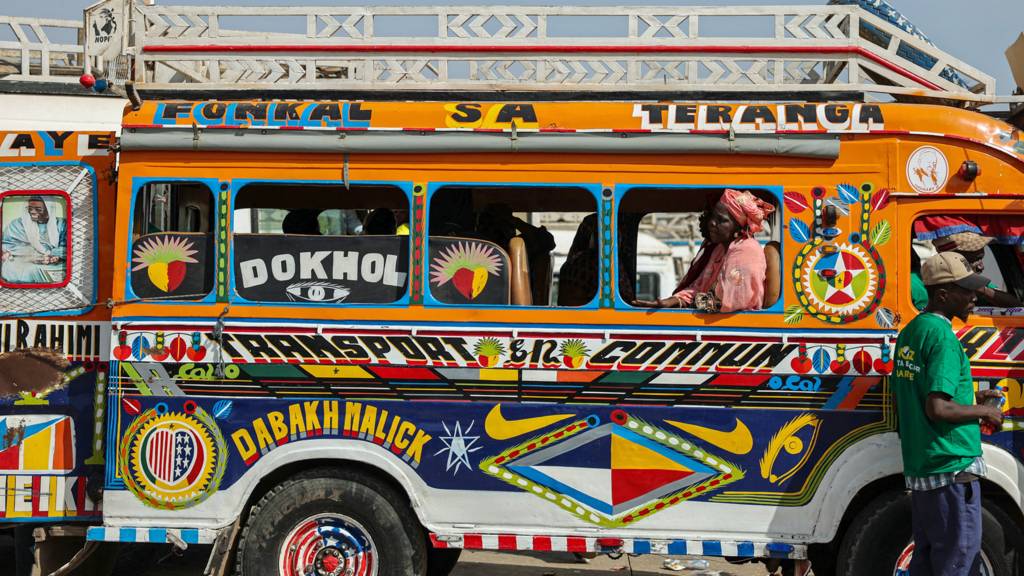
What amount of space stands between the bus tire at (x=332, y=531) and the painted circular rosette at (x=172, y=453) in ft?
1.14

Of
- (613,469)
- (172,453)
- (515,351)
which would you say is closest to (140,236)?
(172,453)

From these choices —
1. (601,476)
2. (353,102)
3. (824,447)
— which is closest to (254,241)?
(353,102)

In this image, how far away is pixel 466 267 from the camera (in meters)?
5.66

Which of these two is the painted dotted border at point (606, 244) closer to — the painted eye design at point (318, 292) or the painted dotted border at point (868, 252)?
the painted dotted border at point (868, 252)

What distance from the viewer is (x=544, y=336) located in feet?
18.1

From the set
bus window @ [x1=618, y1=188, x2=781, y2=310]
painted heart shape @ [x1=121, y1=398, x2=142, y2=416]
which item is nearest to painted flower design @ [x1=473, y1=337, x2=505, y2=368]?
bus window @ [x1=618, y1=188, x2=781, y2=310]

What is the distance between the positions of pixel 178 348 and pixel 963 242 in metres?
4.34

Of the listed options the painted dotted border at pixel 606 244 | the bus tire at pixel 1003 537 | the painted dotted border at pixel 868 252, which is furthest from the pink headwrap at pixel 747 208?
the bus tire at pixel 1003 537

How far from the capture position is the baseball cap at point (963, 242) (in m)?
5.40

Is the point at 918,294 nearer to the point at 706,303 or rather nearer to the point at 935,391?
the point at 935,391

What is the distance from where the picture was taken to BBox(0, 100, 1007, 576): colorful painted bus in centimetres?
543

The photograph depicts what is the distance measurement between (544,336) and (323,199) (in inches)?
80.9

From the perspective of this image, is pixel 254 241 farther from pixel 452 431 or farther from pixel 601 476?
pixel 601 476

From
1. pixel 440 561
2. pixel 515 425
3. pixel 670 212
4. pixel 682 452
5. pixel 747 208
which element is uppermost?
pixel 670 212
